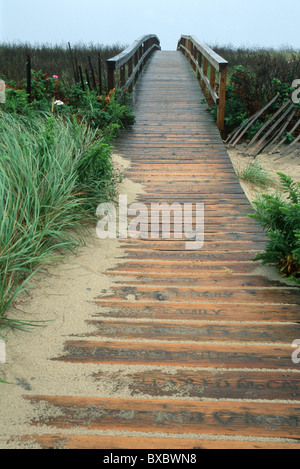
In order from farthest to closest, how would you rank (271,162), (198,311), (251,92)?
(251,92) → (271,162) → (198,311)

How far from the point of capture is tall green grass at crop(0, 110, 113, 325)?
3.42 m

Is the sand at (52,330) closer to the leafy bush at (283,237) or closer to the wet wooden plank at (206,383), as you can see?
the wet wooden plank at (206,383)

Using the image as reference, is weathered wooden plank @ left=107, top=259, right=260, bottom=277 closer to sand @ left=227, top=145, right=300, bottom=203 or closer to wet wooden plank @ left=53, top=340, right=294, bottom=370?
wet wooden plank @ left=53, top=340, right=294, bottom=370

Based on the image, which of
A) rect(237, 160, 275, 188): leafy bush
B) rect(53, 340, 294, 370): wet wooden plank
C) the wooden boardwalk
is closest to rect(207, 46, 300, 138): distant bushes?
rect(237, 160, 275, 188): leafy bush

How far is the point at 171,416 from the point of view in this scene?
2.27m

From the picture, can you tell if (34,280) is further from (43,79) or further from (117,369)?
(43,79)

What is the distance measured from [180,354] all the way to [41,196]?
2151mm

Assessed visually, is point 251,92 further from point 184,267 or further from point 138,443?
point 138,443

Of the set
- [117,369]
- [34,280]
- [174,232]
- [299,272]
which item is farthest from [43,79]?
[117,369]

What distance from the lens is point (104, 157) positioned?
5.20 meters

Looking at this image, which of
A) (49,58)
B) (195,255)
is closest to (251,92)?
(195,255)

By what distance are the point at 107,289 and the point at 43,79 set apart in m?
5.58

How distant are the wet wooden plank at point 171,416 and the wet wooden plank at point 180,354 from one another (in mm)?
333

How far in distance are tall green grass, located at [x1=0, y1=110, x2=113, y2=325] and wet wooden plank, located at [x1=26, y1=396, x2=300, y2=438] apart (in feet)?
3.21
